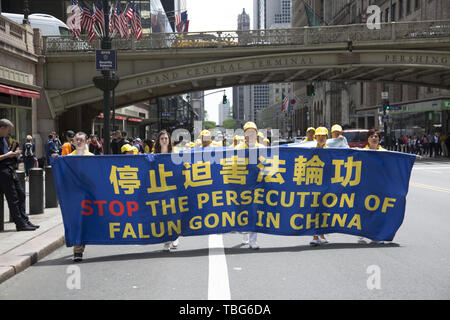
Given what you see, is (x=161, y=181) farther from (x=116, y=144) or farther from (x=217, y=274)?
(x=116, y=144)

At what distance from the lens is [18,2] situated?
165 ft

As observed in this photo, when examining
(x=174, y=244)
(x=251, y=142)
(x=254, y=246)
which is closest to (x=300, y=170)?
(x=251, y=142)

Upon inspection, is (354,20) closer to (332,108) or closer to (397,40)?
(332,108)

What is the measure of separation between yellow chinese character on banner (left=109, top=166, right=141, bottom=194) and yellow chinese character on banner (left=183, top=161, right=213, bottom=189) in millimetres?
729

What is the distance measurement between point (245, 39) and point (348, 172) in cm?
2409

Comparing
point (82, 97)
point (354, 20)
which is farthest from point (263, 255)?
point (354, 20)

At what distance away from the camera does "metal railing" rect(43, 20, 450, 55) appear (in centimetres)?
2920

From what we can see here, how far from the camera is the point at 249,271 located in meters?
6.05

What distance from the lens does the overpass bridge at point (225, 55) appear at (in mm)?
29234

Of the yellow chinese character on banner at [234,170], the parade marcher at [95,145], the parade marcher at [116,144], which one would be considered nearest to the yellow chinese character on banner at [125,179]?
the yellow chinese character on banner at [234,170]

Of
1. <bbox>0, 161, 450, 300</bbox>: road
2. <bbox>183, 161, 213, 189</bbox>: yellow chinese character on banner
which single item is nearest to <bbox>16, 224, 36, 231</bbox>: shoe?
<bbox>0, 161, 450, 300</bbox>: road

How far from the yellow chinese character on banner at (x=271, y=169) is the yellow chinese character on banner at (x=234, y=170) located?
0.23 m

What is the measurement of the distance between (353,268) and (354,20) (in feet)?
215
